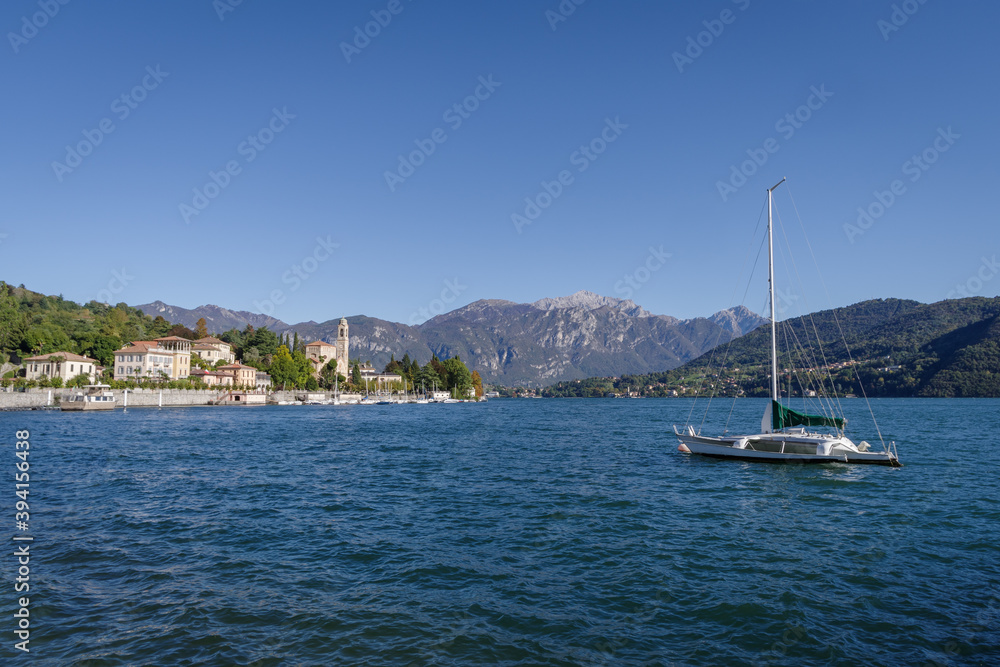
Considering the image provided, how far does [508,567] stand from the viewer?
1238 centimetres

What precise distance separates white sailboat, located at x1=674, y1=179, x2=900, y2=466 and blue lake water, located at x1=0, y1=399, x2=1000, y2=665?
7.69 ft

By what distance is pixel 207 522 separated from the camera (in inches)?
646

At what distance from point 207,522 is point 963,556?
66.4 feet

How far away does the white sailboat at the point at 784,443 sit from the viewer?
2891 cm

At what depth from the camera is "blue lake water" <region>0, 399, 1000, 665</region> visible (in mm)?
8688

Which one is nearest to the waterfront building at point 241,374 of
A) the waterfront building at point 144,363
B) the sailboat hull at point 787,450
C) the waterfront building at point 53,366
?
the waterfront building at point 144,363

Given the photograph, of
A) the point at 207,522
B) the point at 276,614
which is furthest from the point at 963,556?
the point at 207,522

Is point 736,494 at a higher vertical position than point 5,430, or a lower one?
lower

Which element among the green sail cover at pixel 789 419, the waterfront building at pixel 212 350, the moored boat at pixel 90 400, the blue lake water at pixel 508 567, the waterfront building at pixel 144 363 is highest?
the waterfront building at pixel 212 350

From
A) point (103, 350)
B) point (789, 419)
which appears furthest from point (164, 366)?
point (789, 419)

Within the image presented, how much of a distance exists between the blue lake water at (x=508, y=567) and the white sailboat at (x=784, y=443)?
234cm

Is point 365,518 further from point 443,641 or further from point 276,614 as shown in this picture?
point 443,641

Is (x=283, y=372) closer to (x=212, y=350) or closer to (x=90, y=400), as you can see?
(x=212, y=350)

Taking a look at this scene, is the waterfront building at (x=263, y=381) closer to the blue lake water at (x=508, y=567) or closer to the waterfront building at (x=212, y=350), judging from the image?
the waterfront building at (x=212, y=350)
